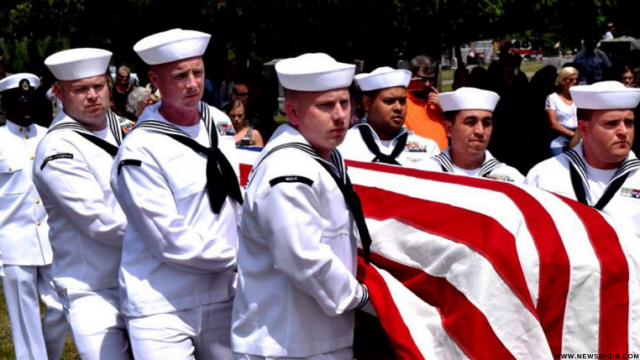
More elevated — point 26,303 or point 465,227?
point 465,227

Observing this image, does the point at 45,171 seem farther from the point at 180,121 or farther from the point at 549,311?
the point at 549,311

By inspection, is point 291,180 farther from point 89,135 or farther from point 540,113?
point 540,113

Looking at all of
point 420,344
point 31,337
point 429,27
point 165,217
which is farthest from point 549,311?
point 429,27

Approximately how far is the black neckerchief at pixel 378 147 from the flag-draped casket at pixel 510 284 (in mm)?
1750

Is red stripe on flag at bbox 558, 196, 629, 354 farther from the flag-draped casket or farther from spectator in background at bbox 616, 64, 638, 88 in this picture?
spectator in background at bbox 616, 64, 638, 88

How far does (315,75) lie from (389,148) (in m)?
2.26

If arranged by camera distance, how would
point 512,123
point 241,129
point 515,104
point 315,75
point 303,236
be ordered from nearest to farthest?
1. point 303,236
2. point 315,75
3. point 241,129
4. point 512,123
5. point 515,104

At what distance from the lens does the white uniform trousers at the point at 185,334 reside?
372cm

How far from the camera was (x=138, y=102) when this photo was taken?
297 inches

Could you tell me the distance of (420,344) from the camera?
3.17m

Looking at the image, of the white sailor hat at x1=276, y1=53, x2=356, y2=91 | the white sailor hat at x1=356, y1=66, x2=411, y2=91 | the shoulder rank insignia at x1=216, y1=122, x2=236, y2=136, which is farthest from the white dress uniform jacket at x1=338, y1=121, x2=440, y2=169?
the white sailor hat at x1=276, y1=53, x2=356, y2=91

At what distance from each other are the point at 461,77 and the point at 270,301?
22.5 ft

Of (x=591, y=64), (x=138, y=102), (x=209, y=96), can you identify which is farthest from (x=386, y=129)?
(x=591, y=64)

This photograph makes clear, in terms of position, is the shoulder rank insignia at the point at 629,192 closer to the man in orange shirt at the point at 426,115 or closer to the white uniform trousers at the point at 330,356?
the white uniform trousers at the point at 330,356
